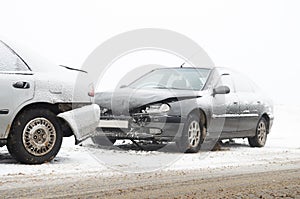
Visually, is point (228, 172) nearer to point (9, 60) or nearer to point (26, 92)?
point (26, 92)

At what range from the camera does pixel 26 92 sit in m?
6.57

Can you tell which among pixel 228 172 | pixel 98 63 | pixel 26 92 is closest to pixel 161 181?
pixel 228 172

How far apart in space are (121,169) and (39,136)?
122 centimetres

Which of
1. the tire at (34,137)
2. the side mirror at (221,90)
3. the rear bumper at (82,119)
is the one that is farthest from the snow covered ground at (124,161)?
the side mirror at (221,90)

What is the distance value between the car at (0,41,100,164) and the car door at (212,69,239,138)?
311 centimetres

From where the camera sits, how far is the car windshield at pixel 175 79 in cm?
954

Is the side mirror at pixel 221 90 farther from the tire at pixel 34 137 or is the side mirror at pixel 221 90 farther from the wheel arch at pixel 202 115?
the tire at pixel 34 137

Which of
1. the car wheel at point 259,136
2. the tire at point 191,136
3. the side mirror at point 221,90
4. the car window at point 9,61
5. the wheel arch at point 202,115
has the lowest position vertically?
the car wheel at point 259,136

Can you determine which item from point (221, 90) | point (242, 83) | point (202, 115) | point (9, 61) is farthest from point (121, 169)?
point (242, 83)

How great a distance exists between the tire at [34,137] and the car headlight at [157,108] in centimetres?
203

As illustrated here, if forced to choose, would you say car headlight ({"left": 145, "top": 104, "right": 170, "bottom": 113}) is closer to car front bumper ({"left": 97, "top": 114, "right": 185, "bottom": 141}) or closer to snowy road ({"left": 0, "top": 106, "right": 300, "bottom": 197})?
car front bumper ({"left": 97, "top": 114, "right": 185, "bottom": 141})

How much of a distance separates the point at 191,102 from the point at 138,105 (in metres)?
0.96

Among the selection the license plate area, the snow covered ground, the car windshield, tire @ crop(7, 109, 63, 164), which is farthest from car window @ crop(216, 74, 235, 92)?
tire @ crop(7, 109, 63, 164)

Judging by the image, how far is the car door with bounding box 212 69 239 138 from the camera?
31.1ft
